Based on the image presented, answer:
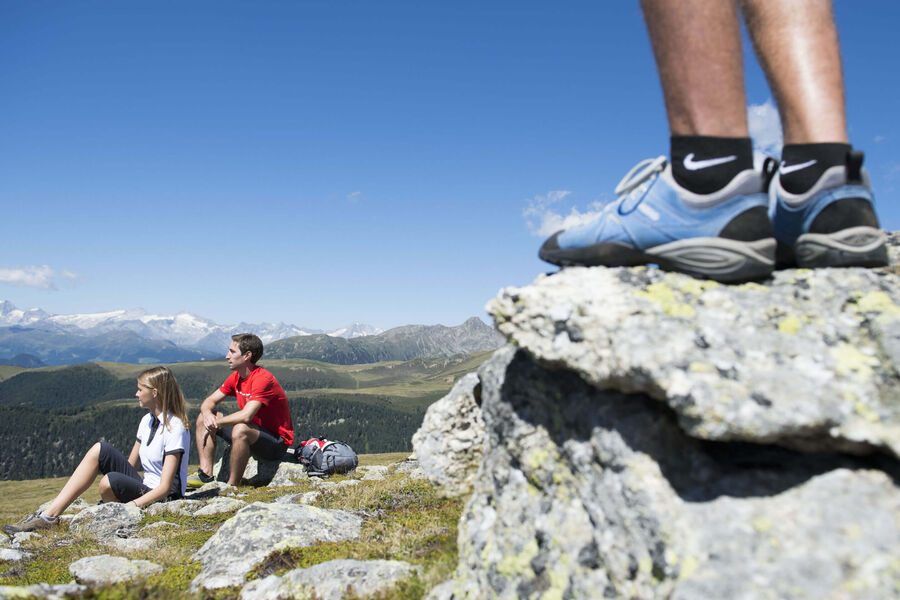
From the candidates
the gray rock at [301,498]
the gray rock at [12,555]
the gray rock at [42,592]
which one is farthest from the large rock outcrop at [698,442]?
the gray rock at [12,555]

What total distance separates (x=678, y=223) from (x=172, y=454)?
1343 centimetres

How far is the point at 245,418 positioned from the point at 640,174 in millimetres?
14229

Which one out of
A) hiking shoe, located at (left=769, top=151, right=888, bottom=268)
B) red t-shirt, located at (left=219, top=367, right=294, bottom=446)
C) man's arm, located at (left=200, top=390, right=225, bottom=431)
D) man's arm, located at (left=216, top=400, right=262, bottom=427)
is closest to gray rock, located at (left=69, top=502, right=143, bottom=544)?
man's arm, located at (left=216, top=400, right=262, bottom=427)

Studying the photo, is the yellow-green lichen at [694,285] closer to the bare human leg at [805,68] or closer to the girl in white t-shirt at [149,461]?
the bare human leg at [805,68]

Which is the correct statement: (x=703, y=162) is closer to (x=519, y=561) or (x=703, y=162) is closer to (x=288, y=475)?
(x=519, y=561)

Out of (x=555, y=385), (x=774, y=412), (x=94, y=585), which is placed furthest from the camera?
(x=94, y=585)

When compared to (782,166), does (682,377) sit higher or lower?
lower

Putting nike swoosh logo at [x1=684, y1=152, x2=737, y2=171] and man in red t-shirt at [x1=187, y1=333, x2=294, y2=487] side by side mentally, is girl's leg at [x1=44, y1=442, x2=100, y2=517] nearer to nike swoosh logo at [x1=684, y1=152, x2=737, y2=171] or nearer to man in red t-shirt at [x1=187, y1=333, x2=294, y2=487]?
man in red t-shirt at [x1=187, y1=333, x2=294, y2=487]

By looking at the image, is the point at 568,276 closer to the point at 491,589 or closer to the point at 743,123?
the point at 743,123

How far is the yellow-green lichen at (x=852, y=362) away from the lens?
122 inches

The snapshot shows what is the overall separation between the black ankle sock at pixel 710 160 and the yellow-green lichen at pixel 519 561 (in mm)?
3031

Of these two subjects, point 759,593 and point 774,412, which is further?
point 774,412

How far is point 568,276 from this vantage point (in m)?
4.24

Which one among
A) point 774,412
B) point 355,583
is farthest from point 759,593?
point 355,583
